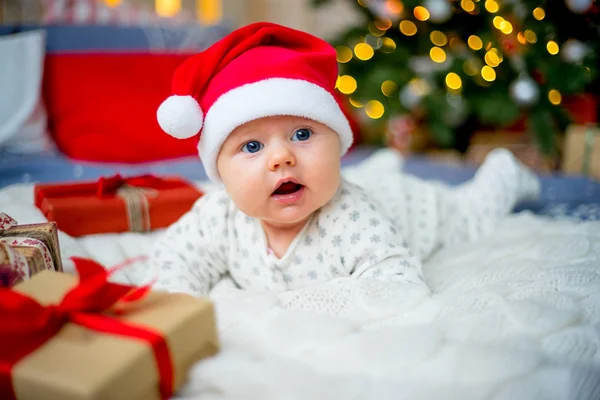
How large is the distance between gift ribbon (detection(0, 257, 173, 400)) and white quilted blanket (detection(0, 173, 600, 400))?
0.07 m

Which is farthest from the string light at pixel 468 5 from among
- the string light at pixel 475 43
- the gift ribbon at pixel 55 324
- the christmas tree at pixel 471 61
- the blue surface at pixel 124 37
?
the gift ribbon at pixel 55 324

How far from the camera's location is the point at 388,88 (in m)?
2.27

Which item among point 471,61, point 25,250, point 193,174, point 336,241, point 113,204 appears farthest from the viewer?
point 471,61

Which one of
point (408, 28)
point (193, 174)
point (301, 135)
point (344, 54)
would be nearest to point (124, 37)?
point (193, 174)

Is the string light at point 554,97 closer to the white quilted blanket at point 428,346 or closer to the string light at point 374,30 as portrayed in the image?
the string light at point 374,30

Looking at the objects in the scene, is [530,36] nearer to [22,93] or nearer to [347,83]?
[347,83]

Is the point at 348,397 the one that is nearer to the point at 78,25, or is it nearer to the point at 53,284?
the point at 53,284

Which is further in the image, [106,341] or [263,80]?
[263,80]

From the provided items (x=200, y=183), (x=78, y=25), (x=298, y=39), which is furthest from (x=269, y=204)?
(x=78, y=25)

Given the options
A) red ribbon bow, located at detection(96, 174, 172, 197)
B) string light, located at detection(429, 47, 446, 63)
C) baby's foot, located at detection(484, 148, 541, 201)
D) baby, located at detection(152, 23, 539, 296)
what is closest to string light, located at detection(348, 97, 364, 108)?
string light, located at detection(429, 47, 446, 63)

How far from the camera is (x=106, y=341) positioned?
536 mm

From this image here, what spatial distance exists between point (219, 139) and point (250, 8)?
2.85 m

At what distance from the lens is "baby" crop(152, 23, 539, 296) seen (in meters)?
0.81

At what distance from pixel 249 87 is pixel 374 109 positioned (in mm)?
1615
